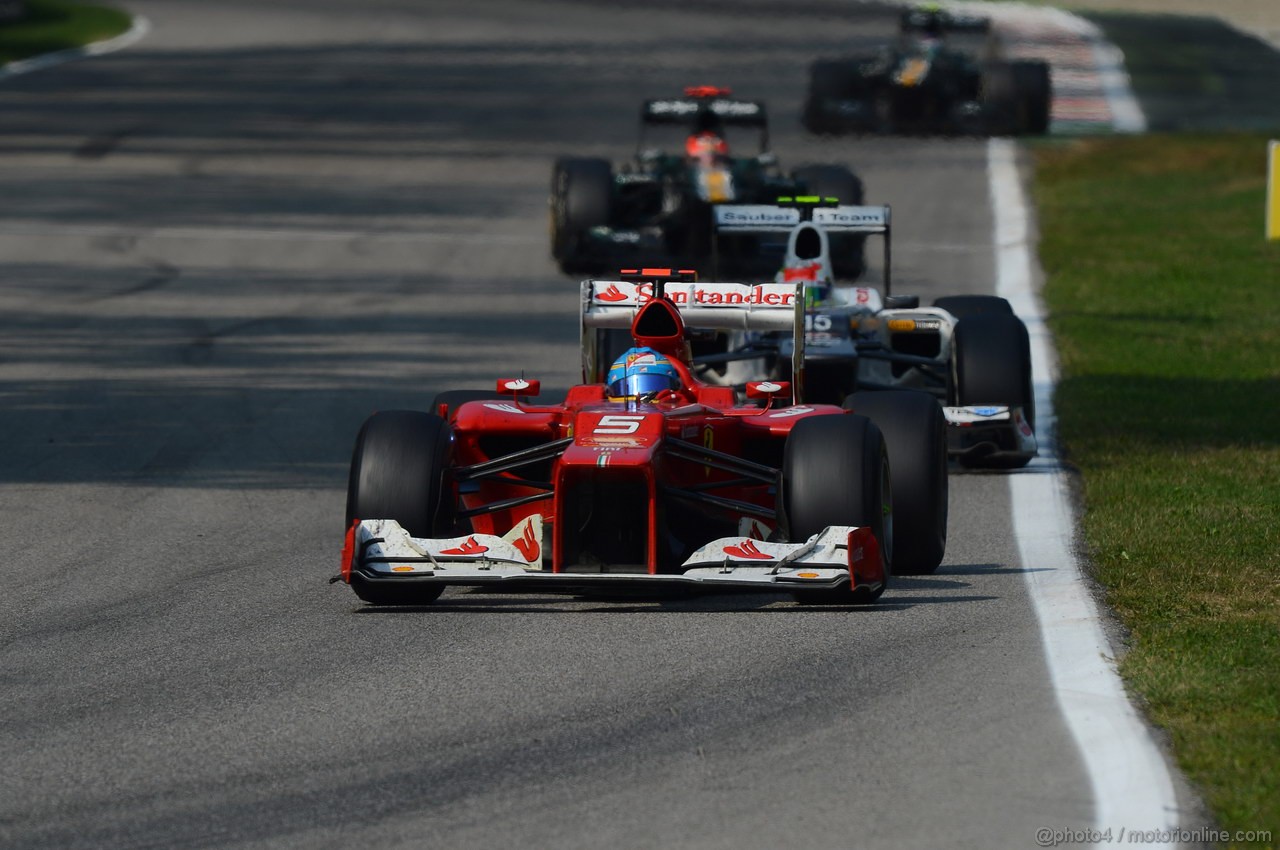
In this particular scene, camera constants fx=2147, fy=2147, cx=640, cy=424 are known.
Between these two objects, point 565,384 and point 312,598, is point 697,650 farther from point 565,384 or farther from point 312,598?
point 565,384

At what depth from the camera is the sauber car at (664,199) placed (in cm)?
2116

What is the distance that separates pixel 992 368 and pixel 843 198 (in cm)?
719

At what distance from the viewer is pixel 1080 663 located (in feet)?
25.8

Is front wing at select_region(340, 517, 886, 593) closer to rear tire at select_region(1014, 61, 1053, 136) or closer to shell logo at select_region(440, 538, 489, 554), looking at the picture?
shell logo at select_region(440, 538, 489, 554)

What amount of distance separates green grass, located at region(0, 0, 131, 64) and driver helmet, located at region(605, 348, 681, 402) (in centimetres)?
3250

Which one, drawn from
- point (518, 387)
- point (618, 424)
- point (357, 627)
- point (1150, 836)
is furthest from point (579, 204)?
point (1150, 836)

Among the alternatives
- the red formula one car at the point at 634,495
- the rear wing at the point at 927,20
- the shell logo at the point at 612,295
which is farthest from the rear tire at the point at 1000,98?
the red formula one car at the point at 634,495

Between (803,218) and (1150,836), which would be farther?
(803,218)

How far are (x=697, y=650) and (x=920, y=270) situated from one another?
14.7 m

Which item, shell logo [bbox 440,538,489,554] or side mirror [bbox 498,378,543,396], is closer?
shell logo [bbox 440,538,489,554]

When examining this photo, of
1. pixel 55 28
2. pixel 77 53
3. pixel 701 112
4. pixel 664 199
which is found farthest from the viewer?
pixel 55 28

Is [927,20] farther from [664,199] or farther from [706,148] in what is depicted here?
[664,199]

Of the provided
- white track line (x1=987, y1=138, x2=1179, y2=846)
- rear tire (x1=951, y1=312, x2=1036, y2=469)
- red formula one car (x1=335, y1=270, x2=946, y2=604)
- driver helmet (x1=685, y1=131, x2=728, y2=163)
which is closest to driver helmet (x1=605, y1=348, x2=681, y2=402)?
red formula one car (x1=335, y1=270, x2=946, y2=604)

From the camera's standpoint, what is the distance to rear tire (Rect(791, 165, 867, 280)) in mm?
20078
